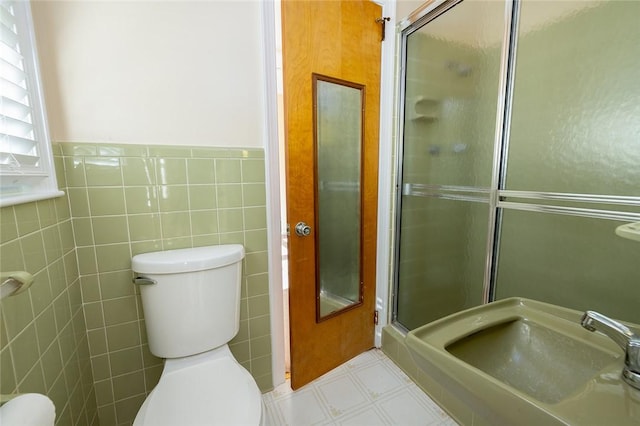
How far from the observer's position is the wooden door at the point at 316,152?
4.17 ft

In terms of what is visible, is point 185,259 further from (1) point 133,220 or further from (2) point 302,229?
(2) point 302,229

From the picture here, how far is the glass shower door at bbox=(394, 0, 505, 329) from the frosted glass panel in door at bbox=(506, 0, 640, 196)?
0.11 m

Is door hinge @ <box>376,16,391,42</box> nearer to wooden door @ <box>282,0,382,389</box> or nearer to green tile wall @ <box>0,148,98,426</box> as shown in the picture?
wooden door @ <box>282,0,382,389</box>

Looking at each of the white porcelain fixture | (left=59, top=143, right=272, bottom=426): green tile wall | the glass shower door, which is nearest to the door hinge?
the glass shower door

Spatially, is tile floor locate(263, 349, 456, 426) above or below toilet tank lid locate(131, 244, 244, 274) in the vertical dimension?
below

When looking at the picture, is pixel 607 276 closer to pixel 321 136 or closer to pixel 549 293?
pixel 549 293

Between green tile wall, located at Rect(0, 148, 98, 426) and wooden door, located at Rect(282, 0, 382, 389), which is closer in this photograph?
green tile wall, located at Rect(0, 148, 98, 426)

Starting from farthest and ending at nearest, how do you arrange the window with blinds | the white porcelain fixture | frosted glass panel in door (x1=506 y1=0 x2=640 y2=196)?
frosted glass panel in door (x1=506 y1=0 x2=640 y2=196)
the window with blinds
the white porcelain fixture

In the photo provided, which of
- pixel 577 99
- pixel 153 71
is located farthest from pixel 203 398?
pixel 577 99

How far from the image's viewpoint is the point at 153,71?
1038 mm

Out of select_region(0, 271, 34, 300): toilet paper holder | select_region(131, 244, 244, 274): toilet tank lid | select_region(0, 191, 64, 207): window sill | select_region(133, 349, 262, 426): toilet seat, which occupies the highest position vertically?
select_region(0, 191, 64, 207): window sill

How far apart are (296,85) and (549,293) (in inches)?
54.6

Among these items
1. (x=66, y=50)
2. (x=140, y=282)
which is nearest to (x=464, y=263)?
(x=140, y=282)

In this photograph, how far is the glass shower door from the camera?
1.21 meters
